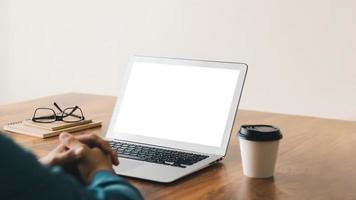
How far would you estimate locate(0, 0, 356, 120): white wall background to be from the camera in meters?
2.95

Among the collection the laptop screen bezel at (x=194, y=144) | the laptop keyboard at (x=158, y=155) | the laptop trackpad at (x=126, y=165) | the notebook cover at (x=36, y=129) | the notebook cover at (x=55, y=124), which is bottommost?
the notebook cover at (x=36, y=129)

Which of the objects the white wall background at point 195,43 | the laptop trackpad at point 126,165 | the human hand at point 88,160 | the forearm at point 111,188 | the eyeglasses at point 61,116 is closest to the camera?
the forearm at point 111,188

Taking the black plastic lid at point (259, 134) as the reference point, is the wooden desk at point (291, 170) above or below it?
below

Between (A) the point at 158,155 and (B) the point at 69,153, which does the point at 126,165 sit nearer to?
(A) the point at 158,155

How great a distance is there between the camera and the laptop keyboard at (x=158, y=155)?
1410mm

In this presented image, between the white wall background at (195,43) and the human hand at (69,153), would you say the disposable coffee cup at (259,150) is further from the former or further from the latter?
the white wall background at (195,43)

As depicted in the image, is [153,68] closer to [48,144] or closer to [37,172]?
[48,144]

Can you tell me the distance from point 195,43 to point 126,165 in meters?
2.04

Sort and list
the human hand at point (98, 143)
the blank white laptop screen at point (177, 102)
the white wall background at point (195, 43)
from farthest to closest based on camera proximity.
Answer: the white wall background at point (195, 43)
the blank white laptop screen at point (177, 102)
the human hand at point (98, 143)

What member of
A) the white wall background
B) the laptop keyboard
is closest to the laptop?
the laptop keyboard

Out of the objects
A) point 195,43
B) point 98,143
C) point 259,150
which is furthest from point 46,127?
point 195,43

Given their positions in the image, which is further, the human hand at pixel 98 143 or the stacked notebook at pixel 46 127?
the stacked notebook at pixel 46 127

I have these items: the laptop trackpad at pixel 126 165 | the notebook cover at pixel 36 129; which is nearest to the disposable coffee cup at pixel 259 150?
the laptop trackpad at pixel 126 165

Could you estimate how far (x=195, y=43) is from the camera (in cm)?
337
